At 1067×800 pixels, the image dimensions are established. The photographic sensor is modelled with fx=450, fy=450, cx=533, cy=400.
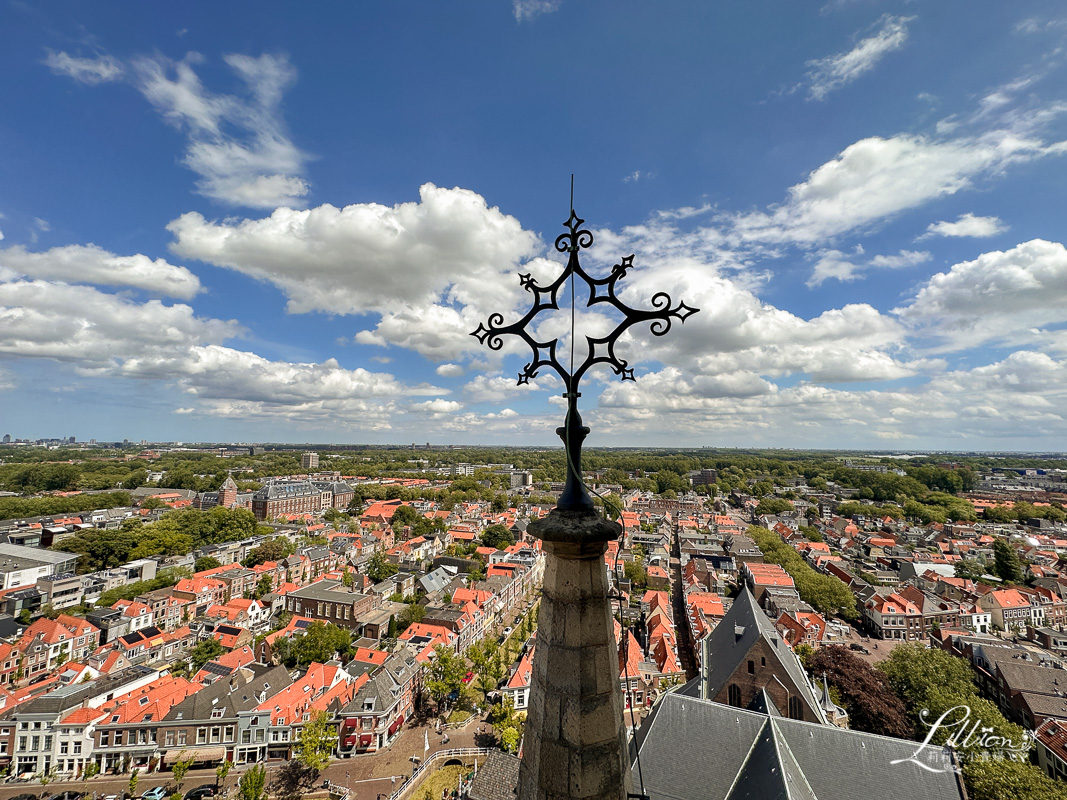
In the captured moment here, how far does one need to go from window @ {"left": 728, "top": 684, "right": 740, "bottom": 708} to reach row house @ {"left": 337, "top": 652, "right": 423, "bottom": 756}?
19.0 metres

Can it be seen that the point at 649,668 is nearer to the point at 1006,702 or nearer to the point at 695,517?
the point at 1006,702

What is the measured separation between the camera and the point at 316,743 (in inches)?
901

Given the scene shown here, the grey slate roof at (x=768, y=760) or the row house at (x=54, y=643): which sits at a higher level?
the grey slate roof at (x=768, y=760)

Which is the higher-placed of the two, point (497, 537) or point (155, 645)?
point (497, 537)

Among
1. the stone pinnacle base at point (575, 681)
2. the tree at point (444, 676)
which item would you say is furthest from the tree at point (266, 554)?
the stone pinnacle base at point (575, 681)

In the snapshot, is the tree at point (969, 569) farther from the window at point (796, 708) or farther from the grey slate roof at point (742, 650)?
the window at point (796, 708)

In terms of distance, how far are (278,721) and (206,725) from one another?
154 inches

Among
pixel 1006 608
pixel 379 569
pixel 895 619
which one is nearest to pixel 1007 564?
pixel 1006 608

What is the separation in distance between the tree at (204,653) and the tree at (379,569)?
1742 centimetres

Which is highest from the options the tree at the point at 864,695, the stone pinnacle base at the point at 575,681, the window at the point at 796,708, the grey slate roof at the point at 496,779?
the stone pinnacle base at the point at 575,681

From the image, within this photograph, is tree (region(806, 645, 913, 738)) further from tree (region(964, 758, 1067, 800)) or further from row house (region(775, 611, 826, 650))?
row house (region(775, 611, 826, 650))

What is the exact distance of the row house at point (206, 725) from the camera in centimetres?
2472

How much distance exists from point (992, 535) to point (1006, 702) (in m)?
60.6

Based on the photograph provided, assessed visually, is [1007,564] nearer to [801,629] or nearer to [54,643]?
[801,629]
